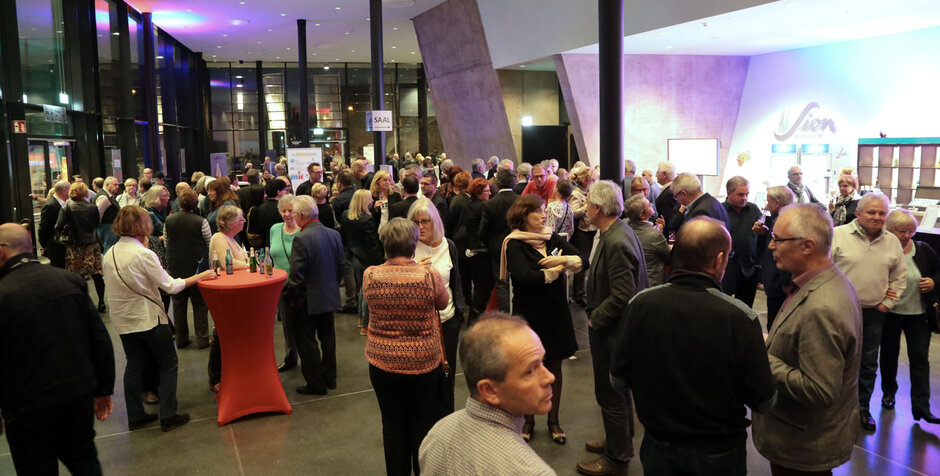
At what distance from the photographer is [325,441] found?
450 cm

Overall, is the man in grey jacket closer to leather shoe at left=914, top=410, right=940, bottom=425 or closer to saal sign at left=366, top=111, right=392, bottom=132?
leather shoe at left=914, top=410, right=940, bottom=425

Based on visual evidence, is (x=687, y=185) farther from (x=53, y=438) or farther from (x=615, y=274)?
(x=53, y=438)

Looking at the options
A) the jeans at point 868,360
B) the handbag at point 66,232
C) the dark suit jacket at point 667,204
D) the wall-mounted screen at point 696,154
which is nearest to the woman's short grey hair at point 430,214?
the jeans at point 868,360

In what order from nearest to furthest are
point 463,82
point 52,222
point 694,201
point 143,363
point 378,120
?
point 143,363, point 694,201, point 52,222, point 378,120, point 463,82

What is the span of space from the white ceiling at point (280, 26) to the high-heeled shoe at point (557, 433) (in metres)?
13.7

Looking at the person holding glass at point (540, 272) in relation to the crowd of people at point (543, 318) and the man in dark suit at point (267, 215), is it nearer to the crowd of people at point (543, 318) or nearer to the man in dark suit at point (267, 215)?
the crowd of people at point (543, 318)

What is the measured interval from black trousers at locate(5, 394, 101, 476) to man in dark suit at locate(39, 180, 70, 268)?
18.3 feet

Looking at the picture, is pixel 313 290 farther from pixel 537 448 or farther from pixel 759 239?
pixel 759 239

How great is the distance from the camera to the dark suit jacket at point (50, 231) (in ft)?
25.6

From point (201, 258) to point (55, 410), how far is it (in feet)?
11.0

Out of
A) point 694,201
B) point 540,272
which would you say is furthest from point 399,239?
point 694,201

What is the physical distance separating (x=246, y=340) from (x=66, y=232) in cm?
429

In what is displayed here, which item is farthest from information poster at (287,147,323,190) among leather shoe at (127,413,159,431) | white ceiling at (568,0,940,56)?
leather shoe at (127,413,159,431)

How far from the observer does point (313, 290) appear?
503 cm
